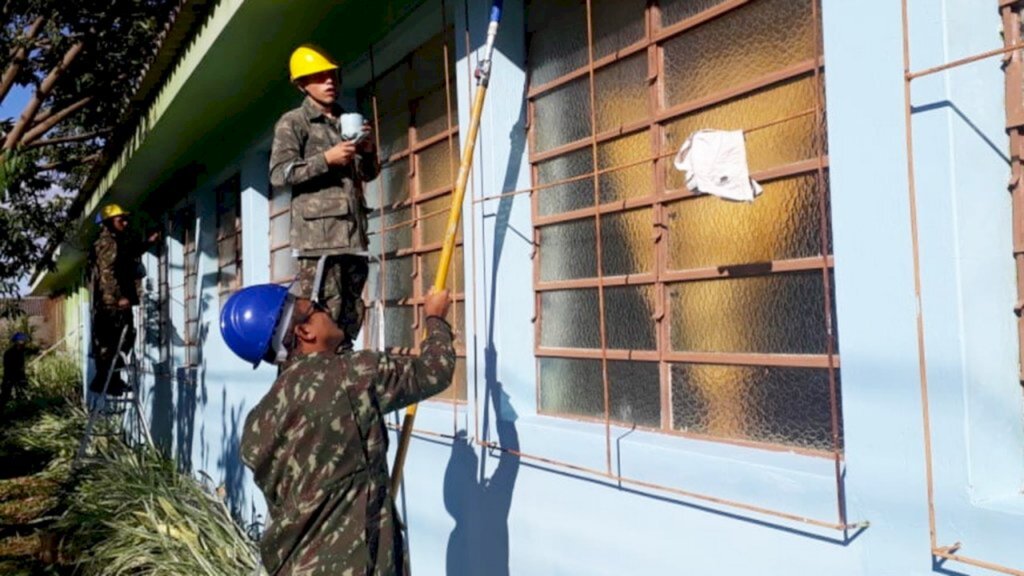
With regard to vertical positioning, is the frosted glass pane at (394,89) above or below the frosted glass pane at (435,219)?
above

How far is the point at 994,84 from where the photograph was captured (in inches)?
82.9

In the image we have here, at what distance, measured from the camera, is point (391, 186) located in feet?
17.3

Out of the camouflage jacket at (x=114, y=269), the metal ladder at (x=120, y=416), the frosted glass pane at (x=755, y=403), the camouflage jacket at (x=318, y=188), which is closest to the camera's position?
the frosted glass pane at (x=755, y=403)

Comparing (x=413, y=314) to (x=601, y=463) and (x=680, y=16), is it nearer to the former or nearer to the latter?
(x=601, y=463)

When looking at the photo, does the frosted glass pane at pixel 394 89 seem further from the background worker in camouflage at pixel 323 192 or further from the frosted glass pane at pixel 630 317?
the frosted glass pane at pixel 630 317

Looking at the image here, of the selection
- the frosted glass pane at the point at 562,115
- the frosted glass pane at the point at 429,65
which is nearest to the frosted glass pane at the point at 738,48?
the frosted glass pane at the point at 562,115

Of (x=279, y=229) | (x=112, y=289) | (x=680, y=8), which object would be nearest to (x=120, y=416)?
(x=112, y=289)

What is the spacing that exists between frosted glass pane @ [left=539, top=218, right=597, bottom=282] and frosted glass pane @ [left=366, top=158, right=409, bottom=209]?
1424 mm

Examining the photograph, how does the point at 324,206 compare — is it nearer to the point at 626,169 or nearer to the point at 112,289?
the point at 626,169

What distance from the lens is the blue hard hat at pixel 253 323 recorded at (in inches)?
117

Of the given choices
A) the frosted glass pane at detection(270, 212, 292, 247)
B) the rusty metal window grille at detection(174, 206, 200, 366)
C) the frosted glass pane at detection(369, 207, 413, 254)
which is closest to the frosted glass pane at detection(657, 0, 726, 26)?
the frosted glass pane at detection(369, 207, 413, 254)

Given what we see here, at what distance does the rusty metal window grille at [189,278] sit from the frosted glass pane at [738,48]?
24.4 feet

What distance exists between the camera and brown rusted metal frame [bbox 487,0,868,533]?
246 centimetres

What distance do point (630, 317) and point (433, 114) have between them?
→ 6.18 ft
